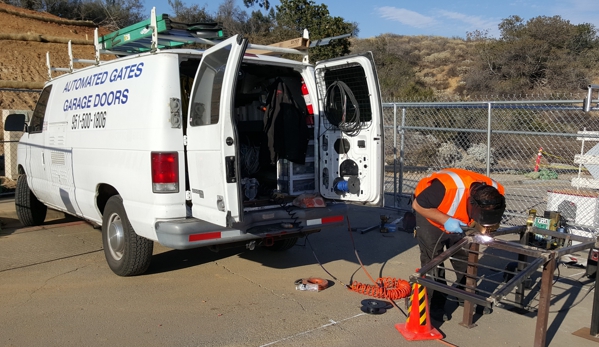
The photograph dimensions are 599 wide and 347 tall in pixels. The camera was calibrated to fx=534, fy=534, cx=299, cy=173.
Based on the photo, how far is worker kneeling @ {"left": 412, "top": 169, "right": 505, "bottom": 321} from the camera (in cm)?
Answer: 404

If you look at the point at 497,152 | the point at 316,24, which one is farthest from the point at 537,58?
the point at 497,152

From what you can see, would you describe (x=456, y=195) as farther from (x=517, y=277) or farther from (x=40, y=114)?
(x=40, y=114)

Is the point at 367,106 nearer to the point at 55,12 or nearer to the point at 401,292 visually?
the point at 401,292

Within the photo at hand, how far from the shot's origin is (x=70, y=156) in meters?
6.32

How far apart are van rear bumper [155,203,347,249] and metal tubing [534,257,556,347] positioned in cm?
233

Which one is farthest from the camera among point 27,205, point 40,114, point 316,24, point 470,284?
point 316,24

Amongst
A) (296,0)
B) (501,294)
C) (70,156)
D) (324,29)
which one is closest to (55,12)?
(296,0)

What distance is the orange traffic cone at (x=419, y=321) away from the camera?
13.7 ft

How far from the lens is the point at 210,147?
460 centimetres

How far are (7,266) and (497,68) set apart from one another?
3038 cm

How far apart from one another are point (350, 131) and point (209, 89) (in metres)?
1.75

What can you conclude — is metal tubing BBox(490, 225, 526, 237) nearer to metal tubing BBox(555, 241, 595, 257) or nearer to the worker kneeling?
the worker kneeling

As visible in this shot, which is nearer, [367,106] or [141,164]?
[141,164]

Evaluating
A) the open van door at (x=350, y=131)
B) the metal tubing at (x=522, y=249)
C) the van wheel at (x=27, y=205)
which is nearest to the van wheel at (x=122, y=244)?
the open van door at (x=350, y=131)
